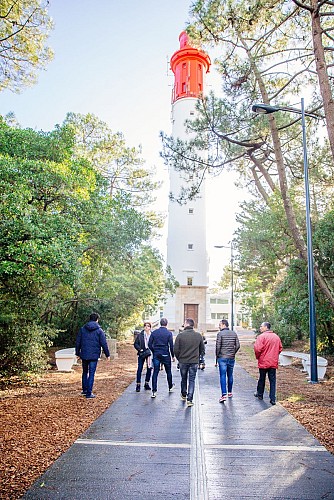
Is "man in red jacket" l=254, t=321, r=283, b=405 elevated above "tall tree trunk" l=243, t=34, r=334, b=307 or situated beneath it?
situated beneath

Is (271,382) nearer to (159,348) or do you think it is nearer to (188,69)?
(159,348)

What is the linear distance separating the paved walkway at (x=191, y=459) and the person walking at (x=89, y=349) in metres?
1.25

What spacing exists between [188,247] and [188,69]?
643 inches

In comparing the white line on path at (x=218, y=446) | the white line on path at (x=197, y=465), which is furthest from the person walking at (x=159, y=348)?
the white line on path at (x=218, y=446)

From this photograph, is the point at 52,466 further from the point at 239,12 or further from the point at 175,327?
the point at 175,327

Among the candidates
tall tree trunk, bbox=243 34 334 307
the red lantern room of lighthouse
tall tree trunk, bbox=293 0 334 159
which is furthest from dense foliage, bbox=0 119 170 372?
the red lantern room of lighthouse

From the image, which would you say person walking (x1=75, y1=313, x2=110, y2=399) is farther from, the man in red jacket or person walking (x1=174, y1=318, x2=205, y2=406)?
the man in red jacket

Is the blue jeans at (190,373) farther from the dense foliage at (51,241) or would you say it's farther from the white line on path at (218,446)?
the dense foliage at (51,241)

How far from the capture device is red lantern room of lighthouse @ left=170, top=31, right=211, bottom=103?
116 feet

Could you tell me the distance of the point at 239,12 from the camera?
462 inches

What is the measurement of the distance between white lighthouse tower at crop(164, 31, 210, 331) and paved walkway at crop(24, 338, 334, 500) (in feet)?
85.7

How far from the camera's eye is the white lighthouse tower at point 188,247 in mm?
33719

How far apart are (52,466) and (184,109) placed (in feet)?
116

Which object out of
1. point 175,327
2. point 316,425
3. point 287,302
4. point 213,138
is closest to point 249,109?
point 213,138
